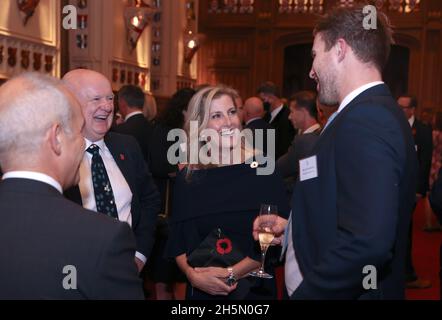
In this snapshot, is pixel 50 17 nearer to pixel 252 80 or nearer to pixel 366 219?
pixel 366 219

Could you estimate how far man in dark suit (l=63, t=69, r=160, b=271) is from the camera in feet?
9.09

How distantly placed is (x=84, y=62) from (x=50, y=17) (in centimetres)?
126

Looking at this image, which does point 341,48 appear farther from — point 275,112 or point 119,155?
point 275,112

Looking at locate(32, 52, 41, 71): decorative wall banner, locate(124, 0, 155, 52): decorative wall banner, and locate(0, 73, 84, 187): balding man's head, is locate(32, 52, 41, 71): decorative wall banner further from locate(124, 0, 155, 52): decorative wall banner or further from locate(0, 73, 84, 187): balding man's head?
locate(0, 73, 84, 187): balding man's head

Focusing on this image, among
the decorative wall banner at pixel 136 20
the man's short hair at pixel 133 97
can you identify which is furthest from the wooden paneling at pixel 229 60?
the man's short hair at pixel 133 97

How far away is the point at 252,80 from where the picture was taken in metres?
15.2

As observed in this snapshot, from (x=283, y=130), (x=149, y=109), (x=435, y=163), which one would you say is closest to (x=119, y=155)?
(x=149, y=109)


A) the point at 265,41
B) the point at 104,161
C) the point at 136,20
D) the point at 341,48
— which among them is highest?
the point at 265,41

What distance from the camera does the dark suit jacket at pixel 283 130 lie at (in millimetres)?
6941

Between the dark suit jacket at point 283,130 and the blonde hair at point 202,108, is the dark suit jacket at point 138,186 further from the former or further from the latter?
the dark suit jacket at point 283,130

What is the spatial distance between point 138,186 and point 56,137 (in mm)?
1608

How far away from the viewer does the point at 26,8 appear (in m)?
6.37

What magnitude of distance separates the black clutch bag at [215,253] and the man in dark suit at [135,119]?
2912 mm

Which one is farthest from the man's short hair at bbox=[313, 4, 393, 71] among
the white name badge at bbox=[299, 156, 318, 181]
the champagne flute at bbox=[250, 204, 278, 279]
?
the champagne flute at bbox=[250, 204, 278, 279]
